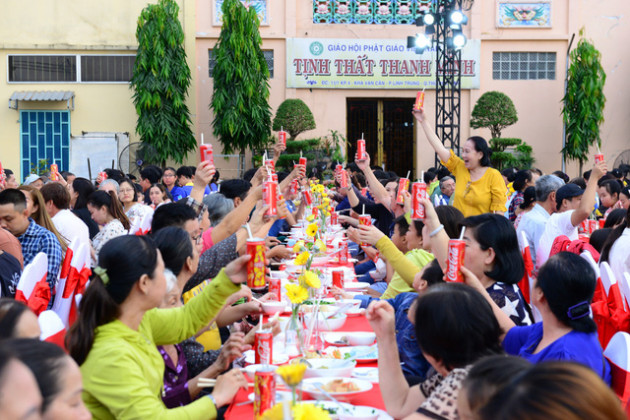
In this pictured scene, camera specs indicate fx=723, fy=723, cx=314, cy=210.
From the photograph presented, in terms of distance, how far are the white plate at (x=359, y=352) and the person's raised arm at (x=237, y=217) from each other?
3.76ft

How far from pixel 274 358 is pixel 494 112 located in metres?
13.4

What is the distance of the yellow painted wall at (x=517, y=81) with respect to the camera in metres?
16.5

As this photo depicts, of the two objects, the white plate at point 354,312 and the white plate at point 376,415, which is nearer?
the white plate at point 376,415

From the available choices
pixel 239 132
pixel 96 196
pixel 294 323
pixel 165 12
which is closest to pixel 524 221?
pixel 294 323

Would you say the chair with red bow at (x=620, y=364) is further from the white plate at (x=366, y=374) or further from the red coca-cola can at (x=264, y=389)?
the red coca-cola can at (x=264, y=389)

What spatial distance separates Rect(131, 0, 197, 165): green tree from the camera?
14547 millimetres

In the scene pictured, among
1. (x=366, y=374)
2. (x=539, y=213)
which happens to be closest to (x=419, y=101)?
(x=539, y=213)

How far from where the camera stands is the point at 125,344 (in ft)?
7.50

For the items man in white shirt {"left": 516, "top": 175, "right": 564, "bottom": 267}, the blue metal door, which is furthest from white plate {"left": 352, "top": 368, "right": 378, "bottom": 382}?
the blue metal door

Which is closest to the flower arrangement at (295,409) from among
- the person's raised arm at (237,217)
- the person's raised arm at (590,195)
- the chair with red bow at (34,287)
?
the chair with red bow at (34,287)

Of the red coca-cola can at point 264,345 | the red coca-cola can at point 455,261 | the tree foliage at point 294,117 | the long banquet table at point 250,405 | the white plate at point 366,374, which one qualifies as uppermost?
the tree foliage at point 294,117

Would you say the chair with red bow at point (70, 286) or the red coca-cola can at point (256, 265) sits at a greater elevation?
the red coca-cola can at point (256, 265)

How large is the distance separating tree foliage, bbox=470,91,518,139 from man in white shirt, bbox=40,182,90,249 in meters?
11.6

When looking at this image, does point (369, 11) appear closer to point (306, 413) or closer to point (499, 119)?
point (499, 119)
